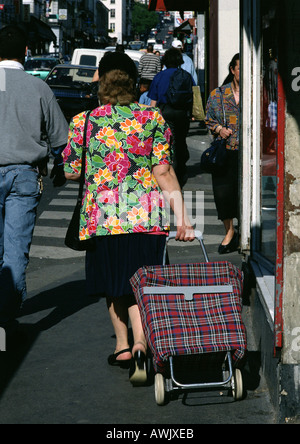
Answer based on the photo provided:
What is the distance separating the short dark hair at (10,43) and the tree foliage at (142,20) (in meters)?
178

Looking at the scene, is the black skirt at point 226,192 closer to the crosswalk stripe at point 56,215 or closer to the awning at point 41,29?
the crosswalk stripe at point 56,215

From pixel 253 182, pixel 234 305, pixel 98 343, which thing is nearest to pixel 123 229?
pixel 234 305

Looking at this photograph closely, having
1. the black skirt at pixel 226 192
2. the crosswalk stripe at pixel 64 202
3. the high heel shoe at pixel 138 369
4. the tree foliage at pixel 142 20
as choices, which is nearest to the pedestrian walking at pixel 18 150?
the high heel shoe at pixel 138 369

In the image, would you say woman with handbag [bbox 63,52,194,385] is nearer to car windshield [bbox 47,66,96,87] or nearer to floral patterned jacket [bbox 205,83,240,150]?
floral patterned jacket [bbox 205,83,240,150]

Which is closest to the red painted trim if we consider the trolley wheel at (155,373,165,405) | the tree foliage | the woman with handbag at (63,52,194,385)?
the trolley wheel at (155,373,165,405)

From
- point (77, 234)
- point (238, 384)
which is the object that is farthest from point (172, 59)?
point (238, 384)

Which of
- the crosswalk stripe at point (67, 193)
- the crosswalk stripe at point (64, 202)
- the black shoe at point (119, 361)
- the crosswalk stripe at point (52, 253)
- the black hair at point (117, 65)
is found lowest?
the black shoe at point (119, 361)

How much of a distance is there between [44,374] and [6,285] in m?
0.65

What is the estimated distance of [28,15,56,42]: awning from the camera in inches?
2936

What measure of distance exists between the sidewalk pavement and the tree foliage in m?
178

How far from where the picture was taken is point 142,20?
183125 mm

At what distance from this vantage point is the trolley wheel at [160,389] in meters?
4.04

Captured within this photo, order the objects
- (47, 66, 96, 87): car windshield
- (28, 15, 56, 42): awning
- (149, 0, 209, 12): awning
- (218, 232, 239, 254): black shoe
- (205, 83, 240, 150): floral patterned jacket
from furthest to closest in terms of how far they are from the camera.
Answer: (28, 15, 56, 42): awning
(47, 66, 96, 87): car windshield
(149, 0, 209, 12): awning
(218, 232, 239, 254): black shoe
(205, 83, 240, 150): floral patterned jacket
